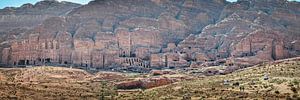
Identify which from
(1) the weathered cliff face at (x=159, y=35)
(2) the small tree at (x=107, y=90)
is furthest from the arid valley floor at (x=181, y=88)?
(1) the weathered cliff face at (x=159, y=35)

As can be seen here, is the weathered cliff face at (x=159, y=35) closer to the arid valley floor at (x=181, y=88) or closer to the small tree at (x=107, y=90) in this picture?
the arid valley floor at (x=181, y=88)

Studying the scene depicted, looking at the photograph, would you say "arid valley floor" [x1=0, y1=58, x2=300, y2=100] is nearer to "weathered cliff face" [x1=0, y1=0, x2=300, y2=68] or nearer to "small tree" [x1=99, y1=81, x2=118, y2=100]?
"small tree" [x1=99, y1=81, x2=118, y2=100]

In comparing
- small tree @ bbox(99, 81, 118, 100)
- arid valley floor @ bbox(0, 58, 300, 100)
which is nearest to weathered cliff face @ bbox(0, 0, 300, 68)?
arid valley floor @ bbox(0, 58, 300, 100)

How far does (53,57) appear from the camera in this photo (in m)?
109

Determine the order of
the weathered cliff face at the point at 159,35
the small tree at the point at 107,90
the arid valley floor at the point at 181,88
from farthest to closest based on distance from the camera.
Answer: the weathered cliff face at the point at 159,35 → the small tree at the point at 107,90 → the arid valley floor at the point at 181,88

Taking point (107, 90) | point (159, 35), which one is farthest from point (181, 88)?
point (159, 35)

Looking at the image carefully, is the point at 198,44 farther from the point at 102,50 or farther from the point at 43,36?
the point at 43,36

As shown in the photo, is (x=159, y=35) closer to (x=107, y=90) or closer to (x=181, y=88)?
(x=107, y=90)

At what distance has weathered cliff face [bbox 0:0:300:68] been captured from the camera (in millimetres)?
100000

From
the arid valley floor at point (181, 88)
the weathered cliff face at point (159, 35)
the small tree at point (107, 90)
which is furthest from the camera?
the weathered cliff face at point (159, 35)

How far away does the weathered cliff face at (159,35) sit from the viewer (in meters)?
100

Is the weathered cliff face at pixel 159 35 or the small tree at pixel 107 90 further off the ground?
the weathered cliff face at pixel 159 35

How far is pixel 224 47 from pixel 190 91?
47.3m

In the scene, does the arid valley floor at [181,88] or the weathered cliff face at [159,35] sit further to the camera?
the weathered cliff face at [159,35]
